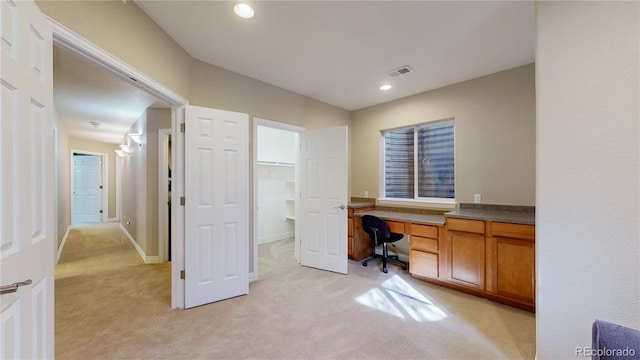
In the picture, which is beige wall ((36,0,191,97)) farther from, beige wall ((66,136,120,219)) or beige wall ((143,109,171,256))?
beige wall ((66,136,120,219))

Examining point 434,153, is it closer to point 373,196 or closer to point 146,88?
point 373,196

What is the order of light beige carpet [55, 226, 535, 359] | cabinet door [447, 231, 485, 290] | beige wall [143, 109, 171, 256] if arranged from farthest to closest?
beige wall [143, 109, 171, 256]
cabinet door [447, 231, 485, 290]
light beige carpet [55, 226, 535, 359]

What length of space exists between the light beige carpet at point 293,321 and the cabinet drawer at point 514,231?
0.72 m

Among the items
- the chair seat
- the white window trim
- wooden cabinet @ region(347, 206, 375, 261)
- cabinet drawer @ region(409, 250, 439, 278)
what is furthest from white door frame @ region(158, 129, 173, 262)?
cabinet drawer @ region(409, 250, 439, 278)

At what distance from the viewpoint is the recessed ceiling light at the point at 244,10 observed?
75.5 inches

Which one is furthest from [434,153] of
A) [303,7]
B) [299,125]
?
[303,7]

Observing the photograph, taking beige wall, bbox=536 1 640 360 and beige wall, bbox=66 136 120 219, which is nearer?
beige wall, bbox=536 1 640 360

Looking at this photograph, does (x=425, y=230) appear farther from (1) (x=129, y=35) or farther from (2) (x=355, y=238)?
(1) (x=129, y=35)

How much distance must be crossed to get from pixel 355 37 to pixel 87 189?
9433 mm

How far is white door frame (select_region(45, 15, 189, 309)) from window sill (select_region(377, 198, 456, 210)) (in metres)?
3.00

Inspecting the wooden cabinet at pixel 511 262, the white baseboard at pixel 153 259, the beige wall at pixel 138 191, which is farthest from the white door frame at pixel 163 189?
the wooden cabinet at pixel 511 262

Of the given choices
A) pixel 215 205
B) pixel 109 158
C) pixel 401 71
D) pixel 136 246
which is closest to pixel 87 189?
pixel 109 158

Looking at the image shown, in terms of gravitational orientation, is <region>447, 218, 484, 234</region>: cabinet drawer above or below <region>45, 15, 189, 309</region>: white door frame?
below

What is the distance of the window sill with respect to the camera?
11.5 feet
